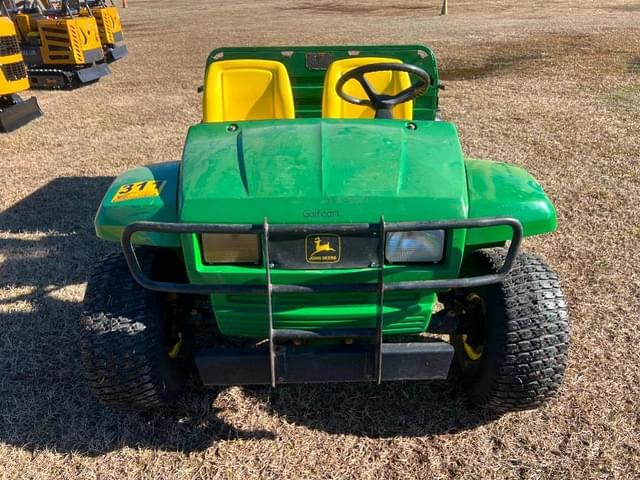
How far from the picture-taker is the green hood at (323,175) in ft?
6.45

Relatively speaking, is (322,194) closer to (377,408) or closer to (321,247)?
(321,247)

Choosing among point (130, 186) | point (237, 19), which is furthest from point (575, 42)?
point (237, 19)

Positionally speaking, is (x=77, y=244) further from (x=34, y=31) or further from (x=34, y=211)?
(x=34, y=31)

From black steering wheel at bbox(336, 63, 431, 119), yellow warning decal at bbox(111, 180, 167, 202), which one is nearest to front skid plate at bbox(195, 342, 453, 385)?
yellow warning decal at bbox(111, 180, 167, 202)

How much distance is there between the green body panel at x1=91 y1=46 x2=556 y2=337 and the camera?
1973mm

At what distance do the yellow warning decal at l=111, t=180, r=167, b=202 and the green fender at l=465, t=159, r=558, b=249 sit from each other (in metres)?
1.22

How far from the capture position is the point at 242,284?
2002 mm

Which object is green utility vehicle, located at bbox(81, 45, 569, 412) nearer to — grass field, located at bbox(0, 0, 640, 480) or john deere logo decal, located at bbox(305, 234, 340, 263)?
john deere logo decal, located at bbox(305, 234, 340, 263)

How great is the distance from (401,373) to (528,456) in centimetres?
69

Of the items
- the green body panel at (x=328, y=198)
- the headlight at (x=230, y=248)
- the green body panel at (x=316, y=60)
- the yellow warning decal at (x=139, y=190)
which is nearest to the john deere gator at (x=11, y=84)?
the green body panel at (x=316, y=60)

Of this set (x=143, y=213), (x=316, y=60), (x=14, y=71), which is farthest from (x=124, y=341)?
(x=14, y=71)

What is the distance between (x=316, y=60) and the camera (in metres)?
4.01

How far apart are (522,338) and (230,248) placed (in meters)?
1.12

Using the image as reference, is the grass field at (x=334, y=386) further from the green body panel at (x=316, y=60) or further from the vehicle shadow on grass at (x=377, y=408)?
the green body panel at (x=316, y=60)
